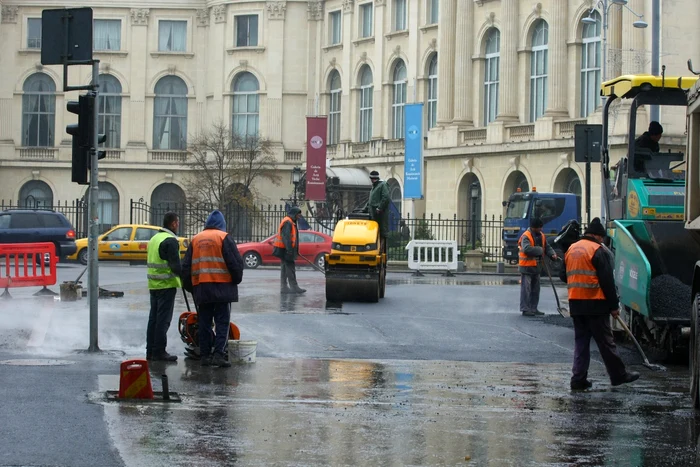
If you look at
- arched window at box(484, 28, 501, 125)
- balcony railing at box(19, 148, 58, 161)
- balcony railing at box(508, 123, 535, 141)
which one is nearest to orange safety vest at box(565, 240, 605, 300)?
balcony railing at box(508, 123, 535, 141)

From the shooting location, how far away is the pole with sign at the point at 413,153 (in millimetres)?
49219

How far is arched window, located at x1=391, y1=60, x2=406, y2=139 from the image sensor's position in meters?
63.0

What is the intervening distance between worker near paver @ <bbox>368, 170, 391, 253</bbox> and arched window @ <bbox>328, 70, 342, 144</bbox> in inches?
1743

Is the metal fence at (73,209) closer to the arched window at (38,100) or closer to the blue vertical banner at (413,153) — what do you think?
the arched window at (38,100)

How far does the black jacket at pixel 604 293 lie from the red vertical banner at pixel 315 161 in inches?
1580

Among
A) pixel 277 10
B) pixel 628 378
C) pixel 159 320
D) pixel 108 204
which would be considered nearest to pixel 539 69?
pixel 277 10

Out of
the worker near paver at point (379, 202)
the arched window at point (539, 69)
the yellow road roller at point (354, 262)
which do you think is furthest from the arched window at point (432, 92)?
the yellow road roller at point (354, 262)

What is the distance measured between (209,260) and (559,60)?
1554 inches

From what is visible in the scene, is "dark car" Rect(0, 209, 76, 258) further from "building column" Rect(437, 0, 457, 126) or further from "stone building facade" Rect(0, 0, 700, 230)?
"building column" Rect(437, 0, 457, 126)

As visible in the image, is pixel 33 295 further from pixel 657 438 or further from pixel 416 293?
pixel 657 438

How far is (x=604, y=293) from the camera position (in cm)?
1341

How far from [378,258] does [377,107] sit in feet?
134

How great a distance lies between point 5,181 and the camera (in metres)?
71.9

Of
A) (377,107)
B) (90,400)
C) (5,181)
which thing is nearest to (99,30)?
(5,181)
